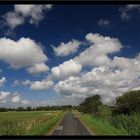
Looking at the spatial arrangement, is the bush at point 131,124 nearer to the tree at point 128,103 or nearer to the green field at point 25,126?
the green field at point 25,126

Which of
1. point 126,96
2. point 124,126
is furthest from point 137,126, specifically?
point 126,96

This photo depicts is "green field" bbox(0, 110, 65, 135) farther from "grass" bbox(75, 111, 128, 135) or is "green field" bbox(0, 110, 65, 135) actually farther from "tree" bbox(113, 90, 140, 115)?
"tree" bbox(113, 90, 140, 115)

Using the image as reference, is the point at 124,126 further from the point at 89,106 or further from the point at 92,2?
the point at 89,106

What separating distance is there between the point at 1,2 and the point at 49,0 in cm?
143

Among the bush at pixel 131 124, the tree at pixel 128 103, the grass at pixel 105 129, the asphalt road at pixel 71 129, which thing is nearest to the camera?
the bush at pixel 131 124

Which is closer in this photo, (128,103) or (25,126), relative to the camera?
(25,126)

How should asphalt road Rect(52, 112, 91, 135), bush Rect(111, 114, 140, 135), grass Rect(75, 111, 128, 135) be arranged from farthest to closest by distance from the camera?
1. asphalt road Rect(52, 112, 91, 135)
2. grass Rect(75, 111, 128, 135)
3. bush Rect(111, 114, 140, 135)

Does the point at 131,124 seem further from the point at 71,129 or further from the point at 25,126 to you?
the point at 71,129

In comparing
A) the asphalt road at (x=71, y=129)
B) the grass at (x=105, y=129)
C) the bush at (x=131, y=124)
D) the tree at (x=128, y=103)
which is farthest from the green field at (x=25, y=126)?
the tree at (x=128, y=103)

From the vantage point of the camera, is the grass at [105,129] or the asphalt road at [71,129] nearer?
the grass at [105,129]

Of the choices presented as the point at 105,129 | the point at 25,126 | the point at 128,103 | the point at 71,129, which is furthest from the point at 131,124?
the point at 128,103

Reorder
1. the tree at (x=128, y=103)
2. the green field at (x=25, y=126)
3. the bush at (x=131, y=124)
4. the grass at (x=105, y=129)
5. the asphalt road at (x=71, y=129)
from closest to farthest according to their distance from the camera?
1. the bush at (x=131, y=124)
2. the grass at (x=105, y=129)
3. the green field at (x=25, y=126)
4. the asphalt road at (x=71, y=129)
5. the tree at (x=128, y=103)

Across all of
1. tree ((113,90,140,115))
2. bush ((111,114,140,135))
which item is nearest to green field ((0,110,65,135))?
bush ((111,114,140,135))

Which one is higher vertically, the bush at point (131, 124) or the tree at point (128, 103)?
the tree at point (128, 103)
